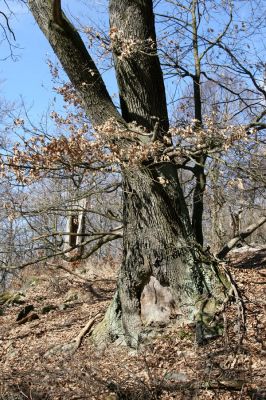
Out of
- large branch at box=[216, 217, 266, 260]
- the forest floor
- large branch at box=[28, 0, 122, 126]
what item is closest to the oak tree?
large branch at box=[28, 0, 122, 126]

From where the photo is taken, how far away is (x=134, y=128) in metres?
7.06

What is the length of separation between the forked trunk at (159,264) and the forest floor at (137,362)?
0.32 m

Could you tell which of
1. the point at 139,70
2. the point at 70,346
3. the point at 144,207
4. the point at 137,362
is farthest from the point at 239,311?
the point at 139,70

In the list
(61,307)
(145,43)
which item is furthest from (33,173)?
Answer: (61,307)

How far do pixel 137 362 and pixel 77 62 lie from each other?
4.65m

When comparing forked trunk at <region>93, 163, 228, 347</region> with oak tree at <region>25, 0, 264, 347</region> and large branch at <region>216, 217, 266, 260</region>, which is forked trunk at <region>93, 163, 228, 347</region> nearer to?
oak tree at <region>25, 0, 264, 347</region>

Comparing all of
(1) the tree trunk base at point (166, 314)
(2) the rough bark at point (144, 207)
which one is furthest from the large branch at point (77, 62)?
(1) the tree trunk base at point (166, 314)

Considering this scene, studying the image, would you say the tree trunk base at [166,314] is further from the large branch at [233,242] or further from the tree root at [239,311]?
the large branch at [233,242]

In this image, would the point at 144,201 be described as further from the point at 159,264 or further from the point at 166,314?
the point at 166,314

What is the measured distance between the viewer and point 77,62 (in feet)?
24.1

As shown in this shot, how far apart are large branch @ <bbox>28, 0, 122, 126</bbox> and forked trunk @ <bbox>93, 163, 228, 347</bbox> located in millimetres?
1155

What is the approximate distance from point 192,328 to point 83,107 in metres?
3.95

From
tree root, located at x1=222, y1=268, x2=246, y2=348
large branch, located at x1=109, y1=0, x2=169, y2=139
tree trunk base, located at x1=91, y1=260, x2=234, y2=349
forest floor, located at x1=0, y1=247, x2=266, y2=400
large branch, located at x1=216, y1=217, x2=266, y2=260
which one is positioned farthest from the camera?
large branch, located at x1=216, y1=217, x2=266, y2=260

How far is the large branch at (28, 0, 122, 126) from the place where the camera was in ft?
24.0
